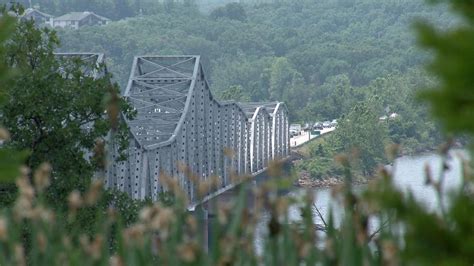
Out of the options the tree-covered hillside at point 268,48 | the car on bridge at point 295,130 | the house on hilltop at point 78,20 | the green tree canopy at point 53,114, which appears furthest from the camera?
the house on hilltop at point 78,20

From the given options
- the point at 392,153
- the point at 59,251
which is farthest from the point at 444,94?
the point at 59,251

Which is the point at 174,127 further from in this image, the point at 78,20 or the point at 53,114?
the point at 78,20

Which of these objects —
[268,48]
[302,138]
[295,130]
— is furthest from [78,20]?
[302,138]

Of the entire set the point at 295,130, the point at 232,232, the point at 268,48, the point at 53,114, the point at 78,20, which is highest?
the point at 232,232

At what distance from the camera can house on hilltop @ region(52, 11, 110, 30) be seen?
617 ft

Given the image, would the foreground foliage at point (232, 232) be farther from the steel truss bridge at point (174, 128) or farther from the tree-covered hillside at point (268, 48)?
the tree-covered hillside at point (268, 48)

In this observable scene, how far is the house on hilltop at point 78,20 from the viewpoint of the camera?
7407 inches

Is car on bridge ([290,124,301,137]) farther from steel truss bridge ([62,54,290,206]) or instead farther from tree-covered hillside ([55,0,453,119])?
steel truss bridge ([62,54,290,206])

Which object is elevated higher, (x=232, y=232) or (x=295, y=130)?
(x=232, y=232)

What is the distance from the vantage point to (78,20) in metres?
189

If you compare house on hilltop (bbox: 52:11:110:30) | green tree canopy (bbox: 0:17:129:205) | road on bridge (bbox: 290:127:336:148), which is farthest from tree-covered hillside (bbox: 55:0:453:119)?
green tree canopy (bbox: 0:17:129:205)

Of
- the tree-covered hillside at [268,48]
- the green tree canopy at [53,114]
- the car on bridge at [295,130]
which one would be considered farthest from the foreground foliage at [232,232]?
the tree-covered hillside at [268,48]

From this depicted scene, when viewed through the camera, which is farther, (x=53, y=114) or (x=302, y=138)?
(x=302, y=138)

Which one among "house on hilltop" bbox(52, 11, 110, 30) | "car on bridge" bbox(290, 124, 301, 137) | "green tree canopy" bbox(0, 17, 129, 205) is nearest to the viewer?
"green tree canopy" bbox(0, 17, 129, 205)
